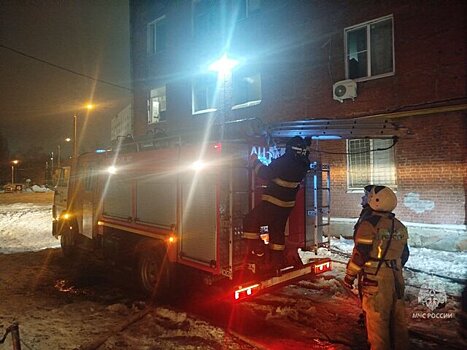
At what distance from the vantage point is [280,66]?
43.2 ft

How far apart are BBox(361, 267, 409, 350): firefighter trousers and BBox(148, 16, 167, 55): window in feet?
54.1

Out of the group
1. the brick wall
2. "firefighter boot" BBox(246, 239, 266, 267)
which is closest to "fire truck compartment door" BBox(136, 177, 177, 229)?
"firefighter boot" BBox(246, 239, 266, 267)

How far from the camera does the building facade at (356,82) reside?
371 inches

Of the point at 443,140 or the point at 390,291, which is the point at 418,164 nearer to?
the point at 443,140

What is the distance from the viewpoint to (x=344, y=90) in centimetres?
1112

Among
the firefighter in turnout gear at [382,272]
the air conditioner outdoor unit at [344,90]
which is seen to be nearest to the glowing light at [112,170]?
the firefighter in turnout gear at [382,272]

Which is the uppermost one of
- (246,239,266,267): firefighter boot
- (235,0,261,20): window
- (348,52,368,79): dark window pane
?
(235,0,261,20): window

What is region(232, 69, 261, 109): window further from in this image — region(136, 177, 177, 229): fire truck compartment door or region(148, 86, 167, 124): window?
region(136, 177, 177, 229): fire truck compartment door

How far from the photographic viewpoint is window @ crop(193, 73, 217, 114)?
52.3 ft

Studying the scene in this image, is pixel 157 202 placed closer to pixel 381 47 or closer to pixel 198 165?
pixel 198 165

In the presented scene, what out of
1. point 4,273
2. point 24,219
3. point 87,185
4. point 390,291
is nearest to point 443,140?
point 390,291

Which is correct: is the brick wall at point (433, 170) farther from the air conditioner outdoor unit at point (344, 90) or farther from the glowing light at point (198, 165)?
the glowing light at point (198, 165)

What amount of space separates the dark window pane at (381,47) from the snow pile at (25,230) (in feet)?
35.7

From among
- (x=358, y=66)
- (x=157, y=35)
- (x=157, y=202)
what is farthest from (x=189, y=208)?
(x=157, y=35)
